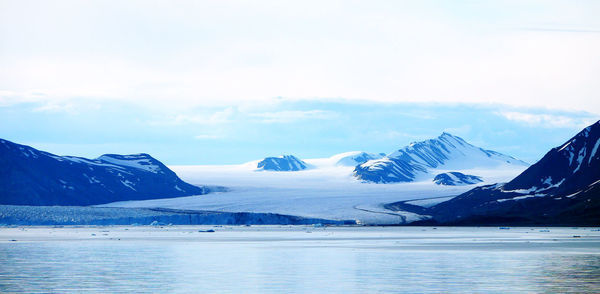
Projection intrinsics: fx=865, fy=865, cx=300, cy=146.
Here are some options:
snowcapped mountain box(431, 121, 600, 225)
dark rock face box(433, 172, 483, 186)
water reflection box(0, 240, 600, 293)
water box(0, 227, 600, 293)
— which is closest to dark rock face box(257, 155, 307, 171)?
dark rock face box(433, 172, 483, 186)

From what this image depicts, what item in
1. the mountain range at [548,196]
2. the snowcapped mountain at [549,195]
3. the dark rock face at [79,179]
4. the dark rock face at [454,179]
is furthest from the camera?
the dark rock face at [454,179]

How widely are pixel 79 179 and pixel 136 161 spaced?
16.3 m

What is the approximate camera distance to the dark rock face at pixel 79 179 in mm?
121100

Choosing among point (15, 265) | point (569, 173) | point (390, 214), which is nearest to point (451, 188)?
point (569, 173)

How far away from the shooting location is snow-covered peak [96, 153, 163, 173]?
144m

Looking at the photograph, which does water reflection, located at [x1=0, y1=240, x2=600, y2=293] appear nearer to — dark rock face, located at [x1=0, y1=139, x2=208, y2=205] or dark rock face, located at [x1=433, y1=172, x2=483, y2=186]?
dark rock face, located at [x1=0, y1=139, x2=208, y2=205]

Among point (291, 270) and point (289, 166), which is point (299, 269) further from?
point (289, 166)

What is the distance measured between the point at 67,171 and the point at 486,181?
7415 cm

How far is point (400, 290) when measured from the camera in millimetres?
28781

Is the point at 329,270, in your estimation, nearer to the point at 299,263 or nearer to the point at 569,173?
the point at 299,263

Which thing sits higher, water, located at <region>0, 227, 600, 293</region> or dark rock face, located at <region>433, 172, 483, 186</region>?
dark rock face, located at <region>433, 172, 483, 186</region>

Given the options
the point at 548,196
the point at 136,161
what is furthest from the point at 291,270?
the point at 136,161

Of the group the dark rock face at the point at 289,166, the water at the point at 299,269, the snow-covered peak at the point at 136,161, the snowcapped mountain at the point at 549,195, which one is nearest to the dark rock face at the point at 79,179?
the snow-covered peak at the point at 136,161

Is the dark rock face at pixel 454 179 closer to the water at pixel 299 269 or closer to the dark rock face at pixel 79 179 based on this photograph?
the dark rock face at pixel 79 179
